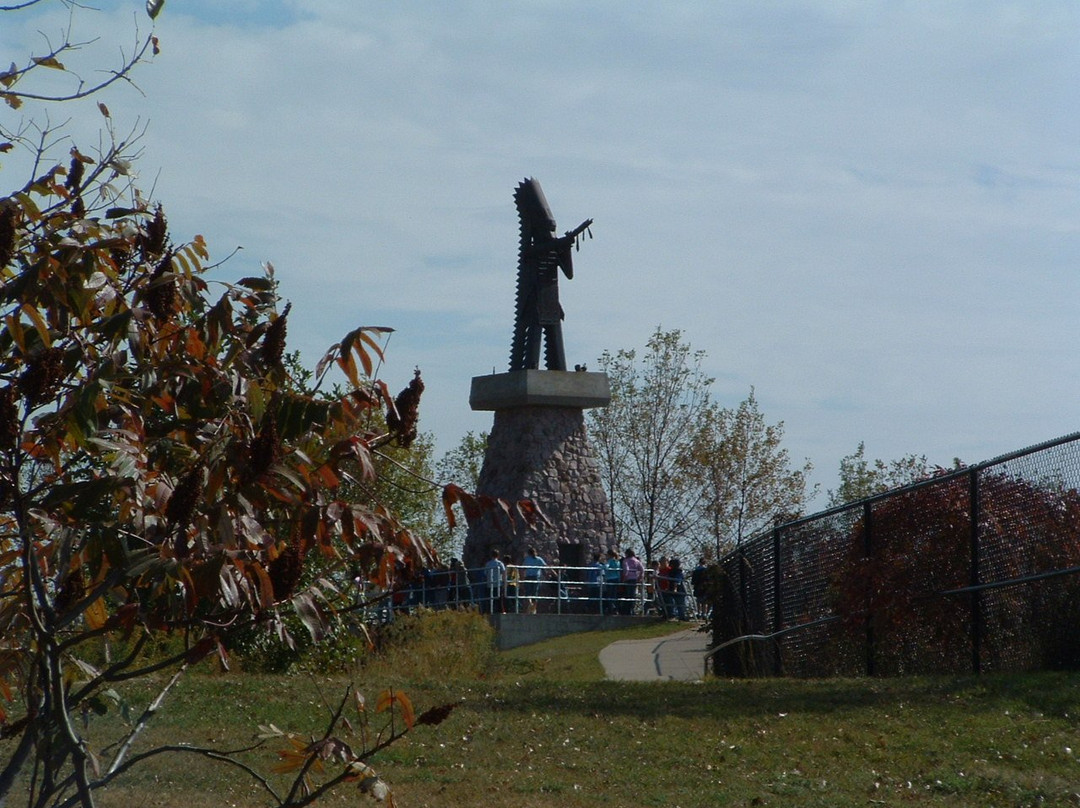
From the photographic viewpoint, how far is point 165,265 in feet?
12.8

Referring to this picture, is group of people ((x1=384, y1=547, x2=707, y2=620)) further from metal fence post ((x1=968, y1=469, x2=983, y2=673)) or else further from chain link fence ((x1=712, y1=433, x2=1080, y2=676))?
metal fence post ((x1=968, y1=469, x2=983, y2=673))

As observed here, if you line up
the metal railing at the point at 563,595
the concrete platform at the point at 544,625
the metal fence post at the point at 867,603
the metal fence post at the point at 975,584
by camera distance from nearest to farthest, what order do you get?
the metal fence post at the point at 975,584 → the metal fence post at the point at 867,603 → the concrete platform at the point at 544,625 → the metal railing at the point at 563,595

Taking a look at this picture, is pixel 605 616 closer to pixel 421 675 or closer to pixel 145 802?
pixel 421 675

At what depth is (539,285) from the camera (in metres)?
30.8

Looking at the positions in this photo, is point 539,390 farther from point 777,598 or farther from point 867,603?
point 867,603

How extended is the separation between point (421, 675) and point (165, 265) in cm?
1217

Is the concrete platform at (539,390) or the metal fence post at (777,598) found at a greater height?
the concrete platform at (539,390)

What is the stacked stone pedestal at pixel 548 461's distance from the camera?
2939 cm

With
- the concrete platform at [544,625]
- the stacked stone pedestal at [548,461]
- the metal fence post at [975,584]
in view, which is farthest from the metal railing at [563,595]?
the metal fence post at [975,584]

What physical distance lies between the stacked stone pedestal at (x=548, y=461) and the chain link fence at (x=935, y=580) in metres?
14.2

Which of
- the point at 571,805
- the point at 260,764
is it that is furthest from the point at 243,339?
the point at 260,764

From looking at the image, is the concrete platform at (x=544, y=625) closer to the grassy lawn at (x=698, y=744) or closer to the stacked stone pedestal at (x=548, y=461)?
the stacked stone pedestal at (x=548, y=461)

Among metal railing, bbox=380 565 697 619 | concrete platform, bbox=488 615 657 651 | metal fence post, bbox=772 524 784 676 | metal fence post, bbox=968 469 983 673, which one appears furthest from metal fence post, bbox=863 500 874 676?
metal railing, bbox=380 565 697 619

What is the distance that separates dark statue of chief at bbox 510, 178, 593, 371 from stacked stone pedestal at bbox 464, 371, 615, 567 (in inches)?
38.5
